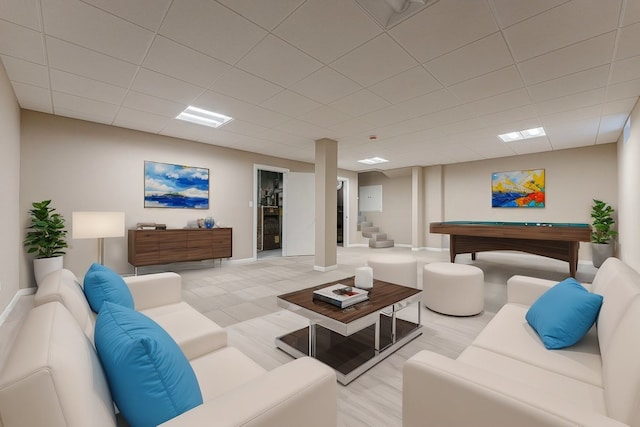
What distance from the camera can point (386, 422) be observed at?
5.06ft

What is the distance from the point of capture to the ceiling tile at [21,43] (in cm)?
227

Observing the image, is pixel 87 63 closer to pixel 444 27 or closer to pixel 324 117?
pixel 324 117

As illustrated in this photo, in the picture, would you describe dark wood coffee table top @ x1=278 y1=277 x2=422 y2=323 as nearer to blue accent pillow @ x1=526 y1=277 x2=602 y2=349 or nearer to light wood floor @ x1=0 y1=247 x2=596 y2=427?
light wood floor @ x1=0 y1=247 x2=596 y2=427

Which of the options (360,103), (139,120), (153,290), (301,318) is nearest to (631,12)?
(360,103)

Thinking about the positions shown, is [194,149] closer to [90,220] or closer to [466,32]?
[90,220]

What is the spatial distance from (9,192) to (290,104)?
3.47m

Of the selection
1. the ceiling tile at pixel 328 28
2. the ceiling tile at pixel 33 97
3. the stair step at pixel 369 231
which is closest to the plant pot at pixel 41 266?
the ceiling tile at pixel 33 97

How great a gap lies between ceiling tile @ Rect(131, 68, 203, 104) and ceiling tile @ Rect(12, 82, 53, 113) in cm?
119

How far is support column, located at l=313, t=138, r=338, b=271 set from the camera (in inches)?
217

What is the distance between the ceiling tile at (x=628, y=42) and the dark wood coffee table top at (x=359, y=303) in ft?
8.81

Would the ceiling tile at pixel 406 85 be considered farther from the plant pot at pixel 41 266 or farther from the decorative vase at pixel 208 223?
the plant pot at pixel 41 266

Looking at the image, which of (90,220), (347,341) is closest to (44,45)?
(90,220)

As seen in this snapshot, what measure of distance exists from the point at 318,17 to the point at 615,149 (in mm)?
7153

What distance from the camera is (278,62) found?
278cm
